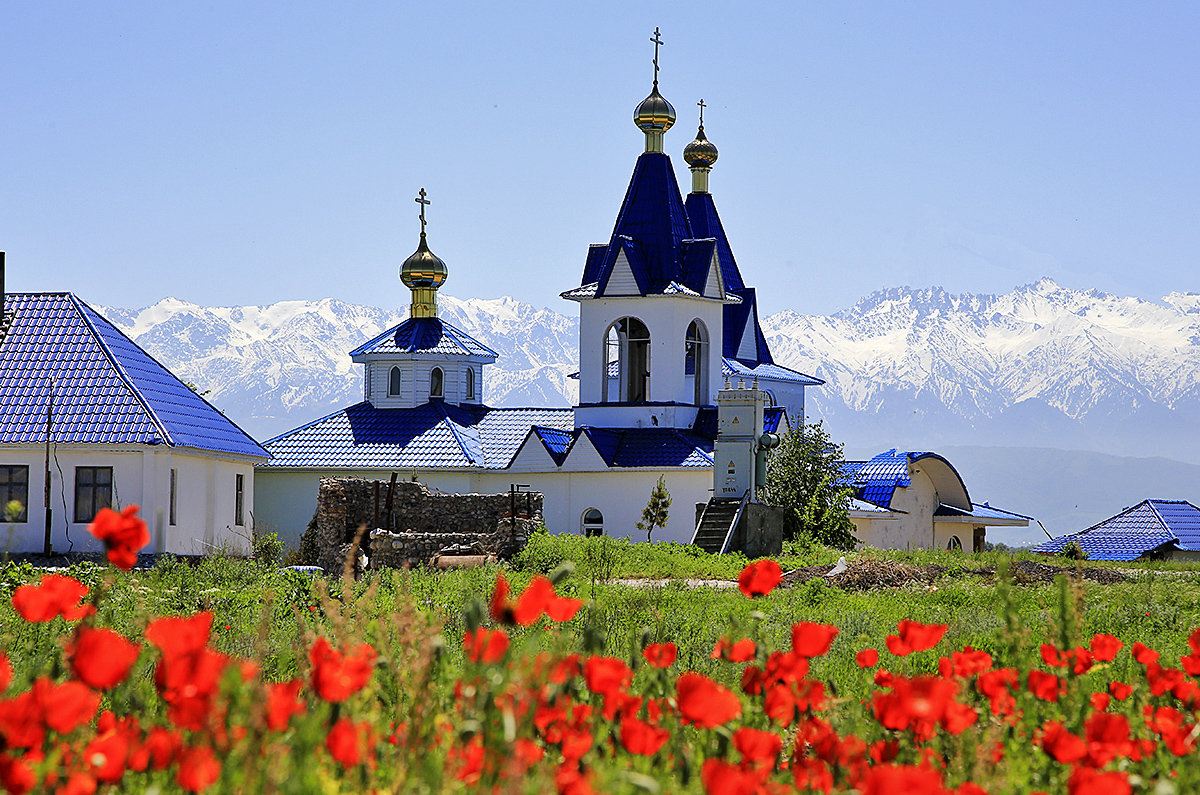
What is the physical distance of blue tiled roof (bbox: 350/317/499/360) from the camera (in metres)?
39.3

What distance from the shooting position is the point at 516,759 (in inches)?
114

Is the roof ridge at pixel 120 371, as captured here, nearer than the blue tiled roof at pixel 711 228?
Yes

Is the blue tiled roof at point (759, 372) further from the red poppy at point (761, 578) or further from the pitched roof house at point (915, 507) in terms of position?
the red poppy at point (761, 578)

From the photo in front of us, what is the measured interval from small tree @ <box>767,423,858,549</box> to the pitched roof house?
18.9 feet

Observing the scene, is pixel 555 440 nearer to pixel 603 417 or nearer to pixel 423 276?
pixel 603 417

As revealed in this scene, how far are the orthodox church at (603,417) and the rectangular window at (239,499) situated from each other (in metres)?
5.04

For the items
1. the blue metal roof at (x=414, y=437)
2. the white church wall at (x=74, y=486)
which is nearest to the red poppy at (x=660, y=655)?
the white church wall at (x=74, y=486)

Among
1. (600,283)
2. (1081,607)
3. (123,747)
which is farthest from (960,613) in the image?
(600,283)

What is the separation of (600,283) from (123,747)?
31.7 m

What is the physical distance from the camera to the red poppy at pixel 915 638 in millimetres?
4754

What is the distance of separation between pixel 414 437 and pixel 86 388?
1245 cm

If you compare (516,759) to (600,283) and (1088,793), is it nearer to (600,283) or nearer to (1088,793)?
(1088,793)

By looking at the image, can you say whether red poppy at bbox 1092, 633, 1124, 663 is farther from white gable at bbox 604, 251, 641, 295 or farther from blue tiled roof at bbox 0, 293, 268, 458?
white gable at bbox 604, 251, 641, 295

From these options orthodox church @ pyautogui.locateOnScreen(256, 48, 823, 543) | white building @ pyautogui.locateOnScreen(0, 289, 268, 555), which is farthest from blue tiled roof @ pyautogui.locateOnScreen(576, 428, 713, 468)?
white building @ pyautogui.locateOnScreen(0, 289, 268, 555)
